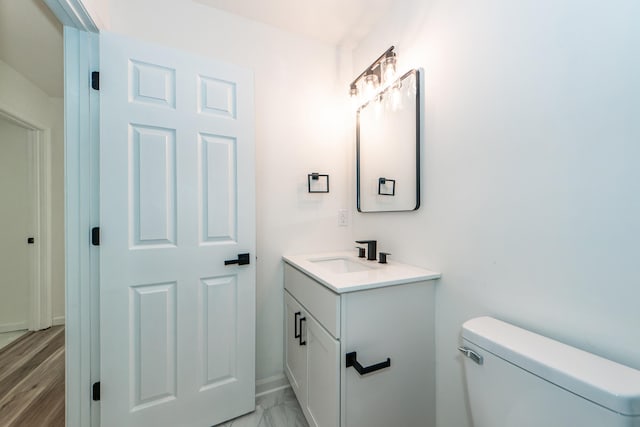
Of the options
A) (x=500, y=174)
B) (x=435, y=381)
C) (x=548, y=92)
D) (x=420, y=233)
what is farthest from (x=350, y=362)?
(x=548, y=92)

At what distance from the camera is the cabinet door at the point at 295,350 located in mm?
1293

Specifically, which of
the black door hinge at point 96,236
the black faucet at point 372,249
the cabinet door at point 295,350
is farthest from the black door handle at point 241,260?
the black faucet at point 372,249

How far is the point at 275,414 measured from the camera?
139 centimetres

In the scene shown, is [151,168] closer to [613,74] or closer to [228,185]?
[228,185]

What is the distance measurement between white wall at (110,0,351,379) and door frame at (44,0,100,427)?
17.7 inches

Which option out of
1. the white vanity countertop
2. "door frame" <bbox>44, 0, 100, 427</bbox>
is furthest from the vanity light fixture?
"door frame" <bbox>44, 0, 100, 427</bbox>

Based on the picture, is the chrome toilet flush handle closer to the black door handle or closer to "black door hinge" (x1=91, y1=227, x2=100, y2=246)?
the black door handle

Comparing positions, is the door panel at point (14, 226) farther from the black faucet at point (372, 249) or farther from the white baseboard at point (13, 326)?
the black faucet at point (372, 249)

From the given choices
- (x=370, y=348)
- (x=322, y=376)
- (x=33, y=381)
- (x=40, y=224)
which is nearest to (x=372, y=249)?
(x=370, y=348)

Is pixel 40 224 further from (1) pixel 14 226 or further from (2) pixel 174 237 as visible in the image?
(2) pixel 174 237

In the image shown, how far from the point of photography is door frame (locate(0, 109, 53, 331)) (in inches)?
87.7

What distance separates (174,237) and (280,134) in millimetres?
920

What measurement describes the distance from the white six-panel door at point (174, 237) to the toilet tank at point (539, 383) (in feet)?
3.66

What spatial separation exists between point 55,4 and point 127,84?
320 mm
